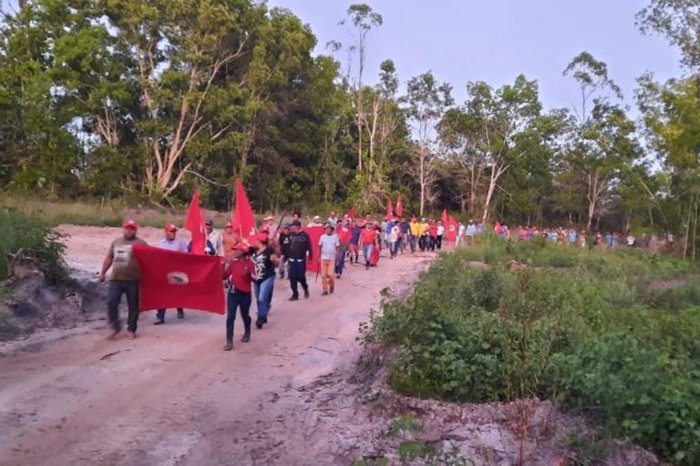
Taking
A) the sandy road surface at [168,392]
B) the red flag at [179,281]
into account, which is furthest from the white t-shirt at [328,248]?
the red flag at [179,281]

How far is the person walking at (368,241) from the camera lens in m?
23.0

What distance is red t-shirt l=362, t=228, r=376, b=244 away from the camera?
23141 mm

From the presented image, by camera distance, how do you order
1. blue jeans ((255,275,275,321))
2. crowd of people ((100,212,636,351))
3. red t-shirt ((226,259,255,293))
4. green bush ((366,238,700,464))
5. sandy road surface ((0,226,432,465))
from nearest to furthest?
green bush ((366,238,700,464)), sandy road surface ((0,226,432,465)), red t-shirt ((226,259,255,293)), crowd of people ((100,212,636,351)), blue jeans ((255,275,275,321))

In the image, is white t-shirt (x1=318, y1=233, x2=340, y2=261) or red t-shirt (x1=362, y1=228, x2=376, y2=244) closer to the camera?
white t-shirt (x1=318, y1=233, x2=340, y2=261)

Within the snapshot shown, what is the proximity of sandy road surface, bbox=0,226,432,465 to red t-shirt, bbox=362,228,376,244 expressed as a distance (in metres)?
10.6

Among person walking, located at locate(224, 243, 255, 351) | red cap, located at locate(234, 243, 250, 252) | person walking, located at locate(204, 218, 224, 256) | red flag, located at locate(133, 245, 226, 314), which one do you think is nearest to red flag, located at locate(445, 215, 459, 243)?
person walking, located at locate(204, 218, 224, 256)

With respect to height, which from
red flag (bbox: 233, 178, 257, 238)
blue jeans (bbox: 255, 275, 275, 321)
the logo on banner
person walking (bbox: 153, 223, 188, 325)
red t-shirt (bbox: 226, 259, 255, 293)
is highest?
red flag (bbox: 233, 178, 257, 238)

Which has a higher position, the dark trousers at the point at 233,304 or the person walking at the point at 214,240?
the person walking at the point at 214,240

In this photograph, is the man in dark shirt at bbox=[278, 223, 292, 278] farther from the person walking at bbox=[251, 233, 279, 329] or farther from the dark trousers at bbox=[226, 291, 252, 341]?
the dark trousers at bbox=[226, 291, 252, 341]

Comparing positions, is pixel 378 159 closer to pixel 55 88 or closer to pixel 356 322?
pixel 55 88

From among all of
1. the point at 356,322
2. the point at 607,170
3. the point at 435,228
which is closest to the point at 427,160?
the point at 607,170

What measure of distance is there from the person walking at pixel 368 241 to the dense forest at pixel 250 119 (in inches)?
575

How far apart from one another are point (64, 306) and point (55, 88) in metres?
28.9

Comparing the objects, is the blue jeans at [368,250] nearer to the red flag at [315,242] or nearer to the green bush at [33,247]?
the red flag at [315,242]
